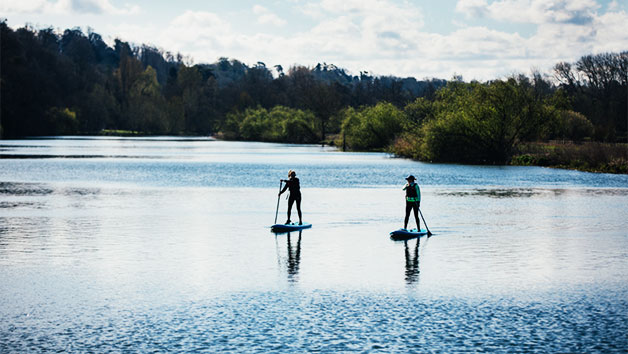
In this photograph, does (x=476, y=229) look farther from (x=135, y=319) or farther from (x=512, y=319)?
(x=135, y=319)

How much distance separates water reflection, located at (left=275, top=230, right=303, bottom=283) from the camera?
16.7 metres

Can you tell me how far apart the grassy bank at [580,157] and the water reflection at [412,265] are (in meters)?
43.7

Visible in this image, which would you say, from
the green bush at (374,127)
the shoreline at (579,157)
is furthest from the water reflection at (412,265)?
the green bush at (374,127)

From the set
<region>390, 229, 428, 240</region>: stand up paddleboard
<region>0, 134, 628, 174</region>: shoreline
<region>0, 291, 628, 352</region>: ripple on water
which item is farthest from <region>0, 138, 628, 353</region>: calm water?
<region>0, 134, 628, 174</region>: shoreline

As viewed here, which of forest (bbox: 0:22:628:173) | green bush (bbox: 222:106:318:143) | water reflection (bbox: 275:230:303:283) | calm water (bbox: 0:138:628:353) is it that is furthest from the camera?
green bush (bbox: 222:106:318:143)

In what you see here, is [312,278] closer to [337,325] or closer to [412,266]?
[412,266]

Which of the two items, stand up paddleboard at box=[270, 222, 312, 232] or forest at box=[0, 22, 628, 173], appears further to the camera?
forest at box=[0, 22, 628, 173]

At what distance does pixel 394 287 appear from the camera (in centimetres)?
1545

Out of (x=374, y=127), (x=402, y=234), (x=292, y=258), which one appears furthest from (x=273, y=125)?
(x=292, y=258)

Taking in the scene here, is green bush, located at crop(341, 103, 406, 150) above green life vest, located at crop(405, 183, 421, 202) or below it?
above

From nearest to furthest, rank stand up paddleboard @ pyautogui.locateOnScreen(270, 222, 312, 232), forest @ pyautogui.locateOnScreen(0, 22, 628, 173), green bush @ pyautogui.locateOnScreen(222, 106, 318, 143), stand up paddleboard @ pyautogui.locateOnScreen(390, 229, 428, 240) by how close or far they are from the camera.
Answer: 1. stand up paddleboard @ pyautogui.locateOnScreen(390, 229, 428, 240)
2. stand up paddleboard @ pyautogui.locateOnScreen(270, 222, 312, 232)
3. forest @ pyautogui.locateOnScreen(0, 22, 628, 173)
4. green bush @ pyautogui.locateOnScreen(222, 106, 318, 143)

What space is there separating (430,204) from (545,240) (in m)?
12.0

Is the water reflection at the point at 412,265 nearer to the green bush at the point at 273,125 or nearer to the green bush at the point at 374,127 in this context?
the green bush at the point at 374,127

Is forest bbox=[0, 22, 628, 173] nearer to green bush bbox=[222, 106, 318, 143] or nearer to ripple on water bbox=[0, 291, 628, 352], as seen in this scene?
green bush bbox=[222, 106, 318, 143]
